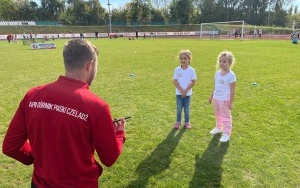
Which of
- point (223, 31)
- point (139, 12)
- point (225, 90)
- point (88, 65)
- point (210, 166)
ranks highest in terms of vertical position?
point (139, 12)

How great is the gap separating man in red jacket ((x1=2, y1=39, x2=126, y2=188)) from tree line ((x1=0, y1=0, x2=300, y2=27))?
89.0 meters

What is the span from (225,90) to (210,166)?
1569 mm

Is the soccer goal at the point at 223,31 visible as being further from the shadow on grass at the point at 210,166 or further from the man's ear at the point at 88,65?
the man's ear at the point at 88,65

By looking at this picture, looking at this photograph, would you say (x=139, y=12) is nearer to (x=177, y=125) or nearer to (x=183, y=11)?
(x=183, y=11)

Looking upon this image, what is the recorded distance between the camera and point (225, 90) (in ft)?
17.4

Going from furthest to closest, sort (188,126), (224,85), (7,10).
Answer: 1. (7,10)
2. (188,126)
3. (224,85)

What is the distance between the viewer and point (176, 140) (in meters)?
5.61

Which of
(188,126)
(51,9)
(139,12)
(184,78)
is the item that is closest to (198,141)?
(188,126)

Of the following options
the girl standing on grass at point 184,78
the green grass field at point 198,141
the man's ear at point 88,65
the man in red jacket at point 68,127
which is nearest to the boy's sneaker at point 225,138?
the green grass field at point 198,141

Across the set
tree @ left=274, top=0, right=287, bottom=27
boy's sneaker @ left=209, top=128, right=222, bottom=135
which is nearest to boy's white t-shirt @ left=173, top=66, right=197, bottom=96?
boy's sneaker @ left=209, top=128, right=222, bottom=135

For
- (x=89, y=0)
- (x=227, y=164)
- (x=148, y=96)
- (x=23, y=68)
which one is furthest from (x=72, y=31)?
(x=227, y=164)

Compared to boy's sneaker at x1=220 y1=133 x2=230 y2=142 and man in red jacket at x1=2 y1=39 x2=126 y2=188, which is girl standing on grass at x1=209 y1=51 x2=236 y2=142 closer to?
boy's sneaker at x1=220 y1=133 x2=230 y2=142

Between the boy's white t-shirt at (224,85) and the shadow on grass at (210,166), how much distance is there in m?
0.97

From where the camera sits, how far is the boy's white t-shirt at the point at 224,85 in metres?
5.21
